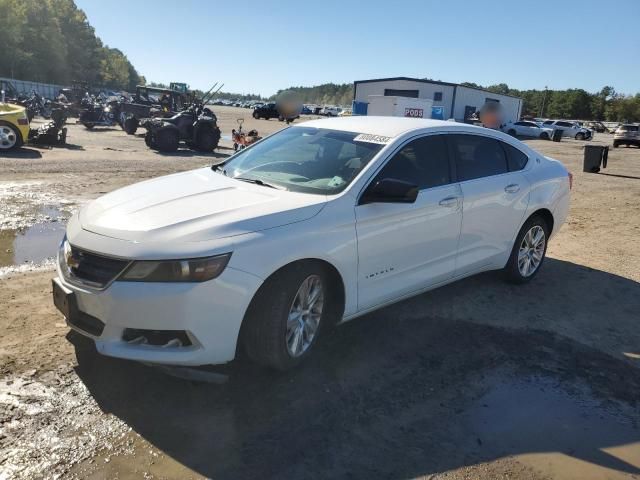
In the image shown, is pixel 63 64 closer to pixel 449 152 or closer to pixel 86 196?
pixel 86 196

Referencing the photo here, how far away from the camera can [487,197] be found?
4922mm

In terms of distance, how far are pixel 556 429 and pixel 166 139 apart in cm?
1619

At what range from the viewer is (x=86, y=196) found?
9.37m

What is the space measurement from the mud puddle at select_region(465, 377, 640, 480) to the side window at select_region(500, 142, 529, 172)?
2.34 meters

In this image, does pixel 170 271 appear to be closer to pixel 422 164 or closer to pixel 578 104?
pixel 422 164

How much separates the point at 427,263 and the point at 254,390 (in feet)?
5.88

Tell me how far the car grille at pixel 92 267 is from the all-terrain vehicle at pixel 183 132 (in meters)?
14.9

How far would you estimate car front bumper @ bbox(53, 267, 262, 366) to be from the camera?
3023 mm

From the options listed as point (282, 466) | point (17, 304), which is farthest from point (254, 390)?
point (17, 304)

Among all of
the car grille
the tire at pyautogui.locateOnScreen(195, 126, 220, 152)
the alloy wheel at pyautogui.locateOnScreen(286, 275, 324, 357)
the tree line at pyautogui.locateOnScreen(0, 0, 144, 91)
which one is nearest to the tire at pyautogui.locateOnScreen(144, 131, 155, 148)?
the tire at pyautogui.locateOnScreen(195, 126, 220, 152)

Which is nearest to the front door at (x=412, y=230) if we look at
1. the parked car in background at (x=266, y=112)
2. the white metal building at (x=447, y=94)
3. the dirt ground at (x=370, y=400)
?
the dirt ground at (x=370, y=400)

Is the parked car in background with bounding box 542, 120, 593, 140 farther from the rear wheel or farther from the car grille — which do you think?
the car grille

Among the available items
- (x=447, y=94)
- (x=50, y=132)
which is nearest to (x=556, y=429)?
(x=50, y=132)

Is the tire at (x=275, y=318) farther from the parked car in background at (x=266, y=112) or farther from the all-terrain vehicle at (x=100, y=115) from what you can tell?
the parked car in background at (x=266, y=112)
